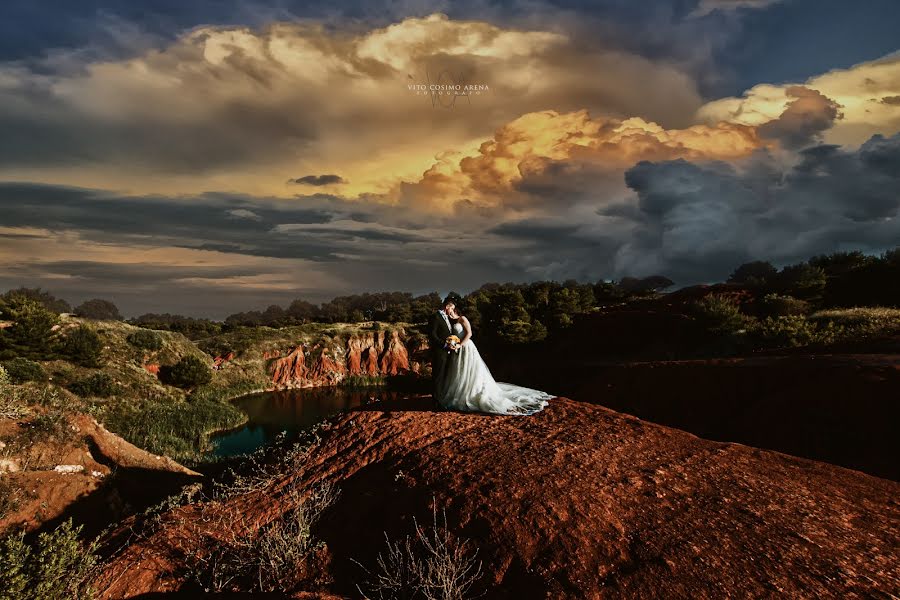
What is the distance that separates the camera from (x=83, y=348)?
26266 mm

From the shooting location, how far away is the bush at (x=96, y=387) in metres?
23.6

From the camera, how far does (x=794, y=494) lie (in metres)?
4.94

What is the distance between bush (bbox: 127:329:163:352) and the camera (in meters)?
31.0

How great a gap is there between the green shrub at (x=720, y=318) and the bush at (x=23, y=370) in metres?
38.3

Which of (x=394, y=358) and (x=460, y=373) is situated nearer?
(x=460, y=373)

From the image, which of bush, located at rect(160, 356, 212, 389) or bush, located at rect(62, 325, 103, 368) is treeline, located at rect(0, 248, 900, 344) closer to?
bush, located at rect(62, 325, 103, 368)

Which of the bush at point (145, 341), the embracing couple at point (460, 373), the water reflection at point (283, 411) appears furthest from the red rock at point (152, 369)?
the embracing couple at point (460, 373)

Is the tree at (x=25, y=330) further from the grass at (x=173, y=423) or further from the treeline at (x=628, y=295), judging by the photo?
the grass at (x=173, y=423)

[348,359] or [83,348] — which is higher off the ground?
[83,348]

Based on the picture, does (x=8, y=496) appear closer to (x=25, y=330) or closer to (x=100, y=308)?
(x=25, y=330)

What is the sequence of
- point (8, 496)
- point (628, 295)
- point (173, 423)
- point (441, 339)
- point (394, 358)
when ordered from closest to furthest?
point (8, 496)
point (441, 339)
point (173, 423)
point (394, 358)
point (628, 295)

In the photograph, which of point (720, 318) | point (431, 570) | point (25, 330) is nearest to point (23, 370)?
point (25, 330)

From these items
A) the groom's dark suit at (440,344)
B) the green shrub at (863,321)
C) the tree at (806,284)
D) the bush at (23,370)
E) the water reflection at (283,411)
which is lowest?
the water reflection at (283,411)

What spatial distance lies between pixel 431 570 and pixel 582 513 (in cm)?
172
